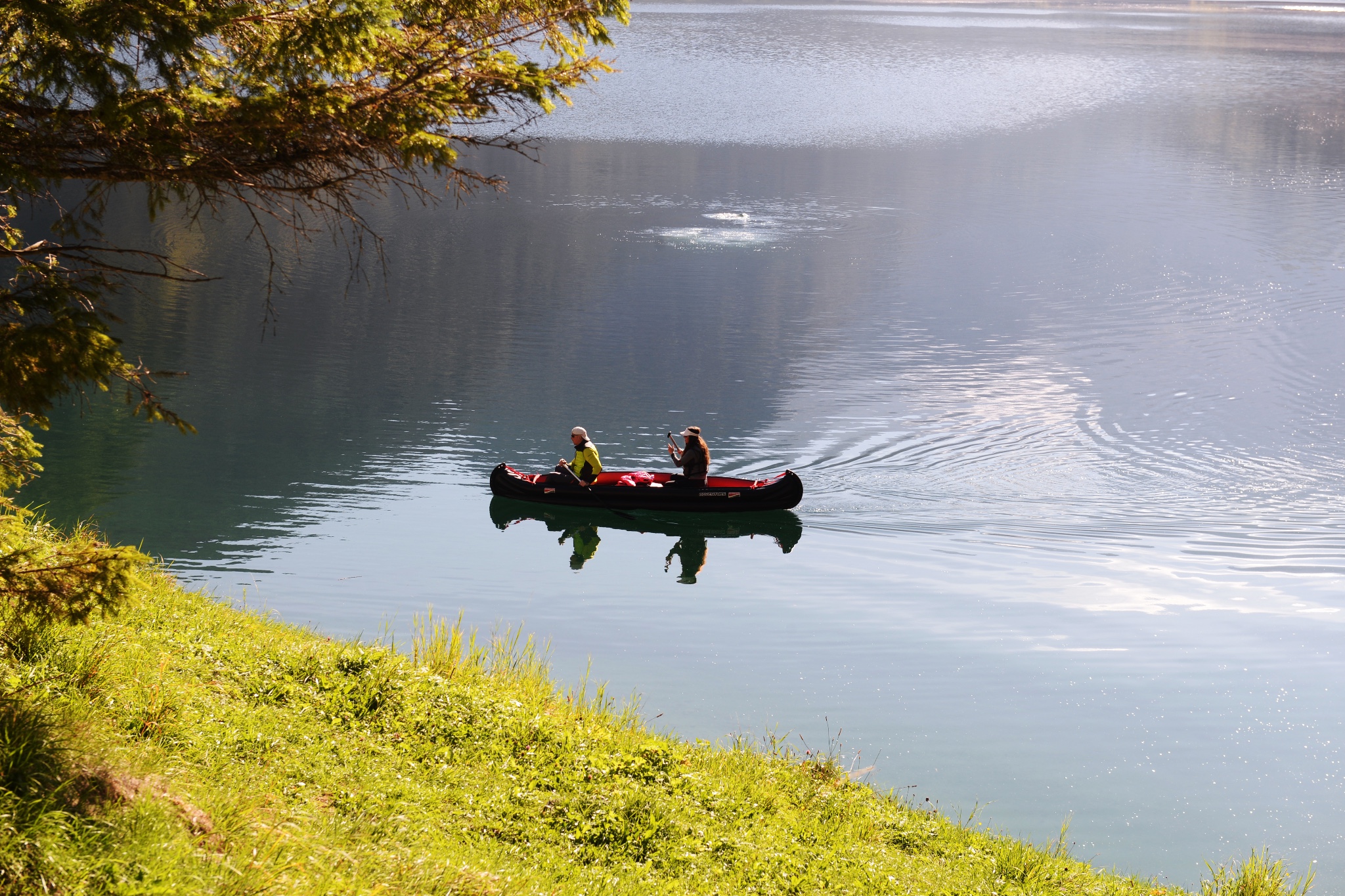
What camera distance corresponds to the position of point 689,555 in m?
16.4

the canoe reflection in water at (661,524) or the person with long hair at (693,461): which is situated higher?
the person with long hair at (693,461)

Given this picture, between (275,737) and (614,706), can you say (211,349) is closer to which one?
(614,706)

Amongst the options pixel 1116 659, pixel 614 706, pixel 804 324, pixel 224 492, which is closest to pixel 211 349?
pixel 224 492

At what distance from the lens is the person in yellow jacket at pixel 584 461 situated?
17078mm

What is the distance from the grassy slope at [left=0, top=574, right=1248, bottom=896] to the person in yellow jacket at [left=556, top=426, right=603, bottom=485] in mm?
8343

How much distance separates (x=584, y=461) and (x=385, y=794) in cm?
1106

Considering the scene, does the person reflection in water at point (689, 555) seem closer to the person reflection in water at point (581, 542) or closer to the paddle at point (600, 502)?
the paddle at point (600, 502)

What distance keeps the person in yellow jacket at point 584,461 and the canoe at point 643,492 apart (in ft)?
0.47

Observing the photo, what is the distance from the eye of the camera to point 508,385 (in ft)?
78.2

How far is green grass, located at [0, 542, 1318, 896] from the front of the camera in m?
4.74

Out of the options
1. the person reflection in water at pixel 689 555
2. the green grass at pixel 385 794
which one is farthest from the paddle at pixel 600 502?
the green grass at pixel 385 794

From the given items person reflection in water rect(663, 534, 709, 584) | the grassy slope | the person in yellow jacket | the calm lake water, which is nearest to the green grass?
the grassy slope

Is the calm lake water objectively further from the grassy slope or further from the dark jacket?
the grassy slope

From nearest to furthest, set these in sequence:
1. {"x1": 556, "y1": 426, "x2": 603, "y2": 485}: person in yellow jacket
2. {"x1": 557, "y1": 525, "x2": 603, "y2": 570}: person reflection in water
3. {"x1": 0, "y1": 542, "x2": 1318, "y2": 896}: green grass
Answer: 1. {"x1": 0, "y1": 542, "x2": 1318, "y2": 896}: green grass
2. {"x1": 557, "y1": 525, "x2": 603, "y2": 570}: person reflection in water
3. {"x1": 556, "y1": 426, "x2": 603, "y2": 485}: person in yellow jacket
